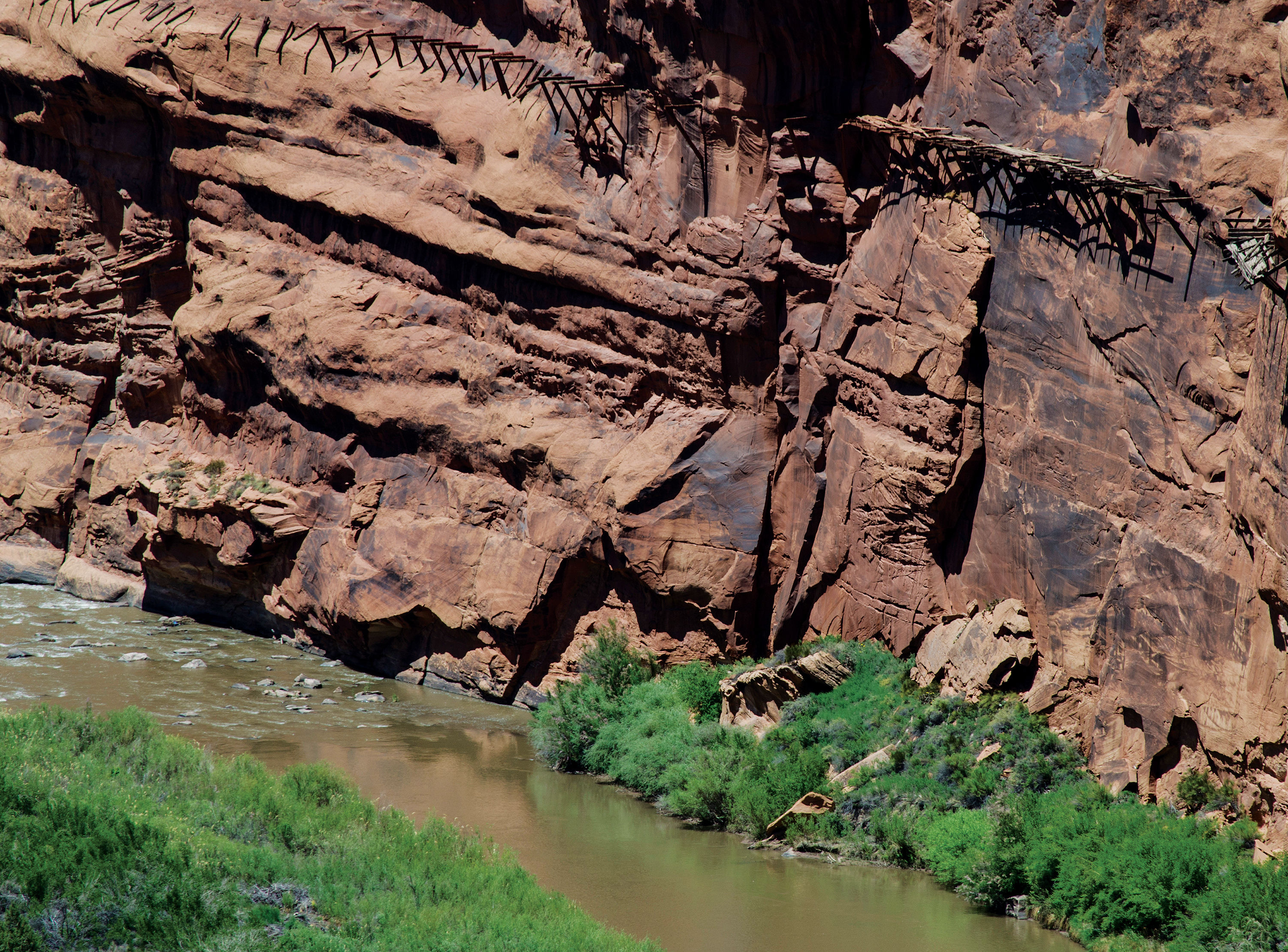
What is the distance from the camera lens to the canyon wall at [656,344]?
15023 mm

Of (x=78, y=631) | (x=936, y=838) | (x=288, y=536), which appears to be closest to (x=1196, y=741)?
(x=936, y=838)

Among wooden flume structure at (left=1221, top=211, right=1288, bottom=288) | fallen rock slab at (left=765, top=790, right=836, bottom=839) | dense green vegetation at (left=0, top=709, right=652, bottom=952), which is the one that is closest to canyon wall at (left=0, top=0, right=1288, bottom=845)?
wooden flume structure at (left=1221, top=211, right=1288, bottom=288)

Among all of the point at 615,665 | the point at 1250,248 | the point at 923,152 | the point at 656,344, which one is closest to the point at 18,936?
the point at 615,665

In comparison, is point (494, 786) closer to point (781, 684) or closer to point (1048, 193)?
point (781, 684)

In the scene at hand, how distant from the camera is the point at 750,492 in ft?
68.5

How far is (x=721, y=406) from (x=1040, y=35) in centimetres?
782

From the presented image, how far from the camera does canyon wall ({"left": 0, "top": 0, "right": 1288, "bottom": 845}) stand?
15.0 m

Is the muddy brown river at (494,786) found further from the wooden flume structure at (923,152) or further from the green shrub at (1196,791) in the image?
the wooden flume structure at (923,152)

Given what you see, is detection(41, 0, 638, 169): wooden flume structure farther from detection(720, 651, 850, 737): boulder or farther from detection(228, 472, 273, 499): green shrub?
detection(720, 651, 850, 737): boulder

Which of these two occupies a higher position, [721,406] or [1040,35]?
[1040,35]

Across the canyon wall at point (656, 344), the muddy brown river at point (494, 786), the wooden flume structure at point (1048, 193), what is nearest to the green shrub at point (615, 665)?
the canyon wall at point (656, 344)

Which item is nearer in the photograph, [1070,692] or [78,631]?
[1070,692]

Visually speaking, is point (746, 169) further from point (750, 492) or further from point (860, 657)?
point (860, 657)

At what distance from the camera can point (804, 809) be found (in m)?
17.1
